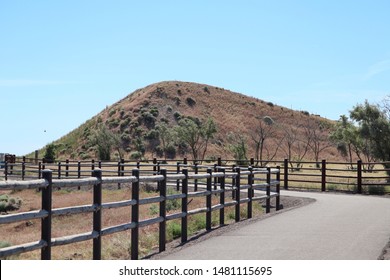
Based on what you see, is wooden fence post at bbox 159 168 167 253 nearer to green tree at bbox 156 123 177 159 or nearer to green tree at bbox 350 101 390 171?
green tree at bbox 350 101 390 171

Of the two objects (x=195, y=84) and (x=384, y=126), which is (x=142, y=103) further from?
(x=384, y=126)

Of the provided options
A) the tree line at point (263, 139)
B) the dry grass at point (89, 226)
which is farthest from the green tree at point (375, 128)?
the dry grass at point (89, 226)

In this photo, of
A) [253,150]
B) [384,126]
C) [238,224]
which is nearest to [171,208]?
[238,224]

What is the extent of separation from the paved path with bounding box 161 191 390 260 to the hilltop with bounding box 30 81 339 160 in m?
61.5

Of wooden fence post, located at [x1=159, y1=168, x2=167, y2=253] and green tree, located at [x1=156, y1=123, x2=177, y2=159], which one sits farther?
green tree, located at [x1=156, y1=123, x2=177, y2=159]

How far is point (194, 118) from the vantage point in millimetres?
94562

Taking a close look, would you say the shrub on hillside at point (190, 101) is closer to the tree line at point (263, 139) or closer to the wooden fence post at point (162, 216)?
the tree line at point (263, 139)

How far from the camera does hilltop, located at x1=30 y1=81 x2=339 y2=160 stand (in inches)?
3450

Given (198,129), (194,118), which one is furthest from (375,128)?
(194,118)

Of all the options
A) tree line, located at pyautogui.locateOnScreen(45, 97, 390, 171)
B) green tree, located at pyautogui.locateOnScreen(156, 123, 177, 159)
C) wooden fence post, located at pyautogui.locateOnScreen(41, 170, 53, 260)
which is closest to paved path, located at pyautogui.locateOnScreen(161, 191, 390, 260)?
wooden fence post, located at pyautogui.locateOnScreen(41, 170, 53, 260)

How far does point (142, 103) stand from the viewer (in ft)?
330

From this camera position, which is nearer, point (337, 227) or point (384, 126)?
point (337, 227)

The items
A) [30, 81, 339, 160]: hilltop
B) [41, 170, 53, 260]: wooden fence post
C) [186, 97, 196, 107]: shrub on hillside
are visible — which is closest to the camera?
[41, 170, 53, 260]: wooden fence post

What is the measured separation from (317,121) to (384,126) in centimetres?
7613
